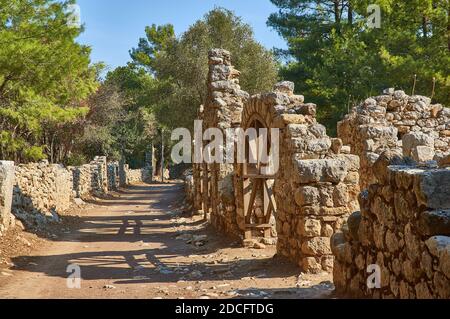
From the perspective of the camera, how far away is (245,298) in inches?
271

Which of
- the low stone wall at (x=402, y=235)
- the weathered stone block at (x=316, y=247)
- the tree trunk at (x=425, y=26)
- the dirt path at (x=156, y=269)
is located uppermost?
the tree trunk at (x=425, y=26)

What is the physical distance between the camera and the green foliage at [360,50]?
71.2 ft

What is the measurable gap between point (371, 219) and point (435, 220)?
142cm

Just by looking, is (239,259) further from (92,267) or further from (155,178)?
(155,178)

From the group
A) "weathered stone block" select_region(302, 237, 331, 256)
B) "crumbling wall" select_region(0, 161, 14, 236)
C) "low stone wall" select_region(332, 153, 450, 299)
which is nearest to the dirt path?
"weathered stone block" select_region(302, 237, 331, 256)

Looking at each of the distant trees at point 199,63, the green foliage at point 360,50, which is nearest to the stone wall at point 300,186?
the green foliage at point 360,50

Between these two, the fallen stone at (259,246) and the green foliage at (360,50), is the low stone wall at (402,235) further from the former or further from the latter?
the green foliage at (360,50)

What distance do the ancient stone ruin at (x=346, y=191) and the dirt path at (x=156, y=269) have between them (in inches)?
24.7

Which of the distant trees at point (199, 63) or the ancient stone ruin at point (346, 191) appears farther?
the distant trees at point (199, 63)

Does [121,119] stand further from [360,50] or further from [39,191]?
[39,191]

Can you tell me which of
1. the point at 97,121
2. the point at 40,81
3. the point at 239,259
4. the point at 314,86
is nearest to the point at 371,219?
the point at 239,259

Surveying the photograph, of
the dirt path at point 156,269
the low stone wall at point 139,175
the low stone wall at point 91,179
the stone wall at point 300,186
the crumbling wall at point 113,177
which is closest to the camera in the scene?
the dirt path at point 156,269

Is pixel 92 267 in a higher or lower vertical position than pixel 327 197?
lower
